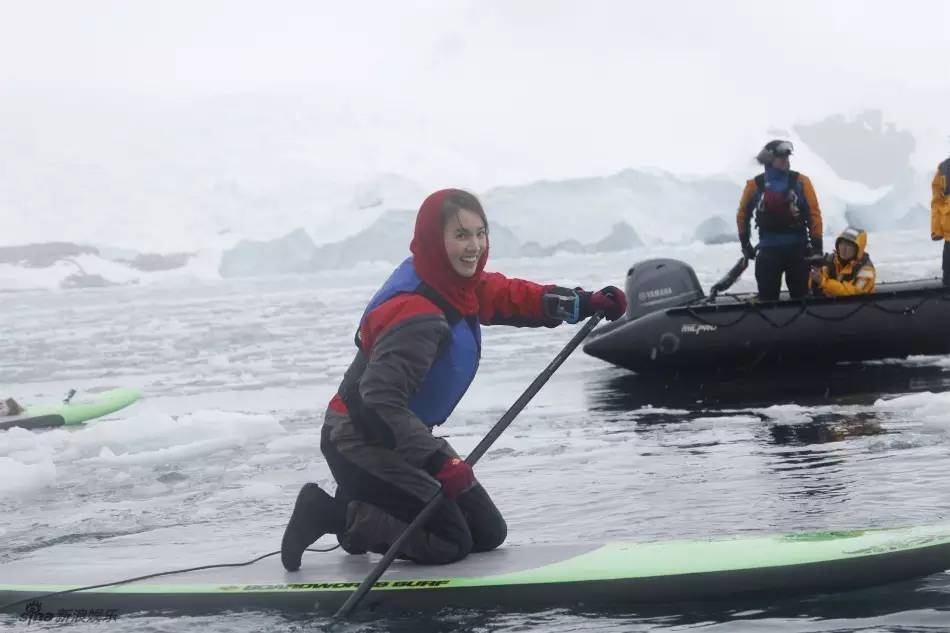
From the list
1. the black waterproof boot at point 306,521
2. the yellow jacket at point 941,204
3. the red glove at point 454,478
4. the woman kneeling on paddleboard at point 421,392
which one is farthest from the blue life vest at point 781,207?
the red glove at point 454,478

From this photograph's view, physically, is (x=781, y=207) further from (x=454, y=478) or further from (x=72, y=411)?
(x=454, y=478)

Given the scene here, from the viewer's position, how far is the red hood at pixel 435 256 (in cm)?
371

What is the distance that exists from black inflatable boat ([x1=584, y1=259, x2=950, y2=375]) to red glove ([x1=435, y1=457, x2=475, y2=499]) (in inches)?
226

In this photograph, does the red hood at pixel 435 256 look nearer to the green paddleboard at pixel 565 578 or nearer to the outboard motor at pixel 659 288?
the green paddleboard at pixel 565 578

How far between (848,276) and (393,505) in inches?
245

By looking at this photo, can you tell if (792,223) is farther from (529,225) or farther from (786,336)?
(529,225)

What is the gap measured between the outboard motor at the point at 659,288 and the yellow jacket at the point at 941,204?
1.87m

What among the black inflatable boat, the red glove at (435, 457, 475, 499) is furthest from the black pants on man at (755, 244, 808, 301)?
the red glove at (435, 457, 475, 499)

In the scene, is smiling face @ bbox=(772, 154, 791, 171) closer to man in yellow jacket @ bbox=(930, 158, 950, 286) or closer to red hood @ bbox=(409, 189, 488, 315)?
man in yellow jacket @ bbox=(930, 158, 950, 286)

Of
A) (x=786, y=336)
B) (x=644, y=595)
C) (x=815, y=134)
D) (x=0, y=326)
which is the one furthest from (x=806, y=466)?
(x=815, y=134)

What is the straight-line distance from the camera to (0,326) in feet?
89.4

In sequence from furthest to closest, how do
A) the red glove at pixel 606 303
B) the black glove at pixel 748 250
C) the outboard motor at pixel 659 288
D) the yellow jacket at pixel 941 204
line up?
1. the outboard motor at pixel 659 288
2. the yellow jacket at pixel 941 204
3. the black glove at pixel 748 250
4. the red glove at pixel 606 303

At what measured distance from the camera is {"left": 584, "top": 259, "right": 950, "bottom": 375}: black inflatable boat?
8828 mm

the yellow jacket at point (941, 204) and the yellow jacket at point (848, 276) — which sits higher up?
the yellow jacket at point (941, 204)
